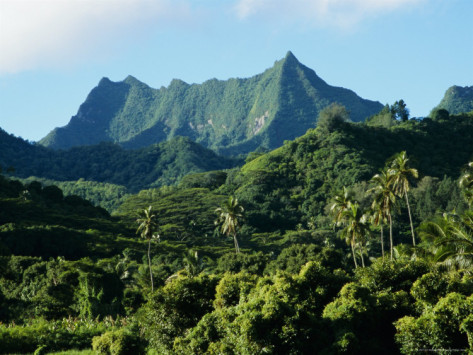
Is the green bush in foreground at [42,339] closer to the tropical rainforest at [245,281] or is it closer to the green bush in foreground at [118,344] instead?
the tropical rainforest at [245,281]

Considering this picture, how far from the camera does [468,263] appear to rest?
3319 cm

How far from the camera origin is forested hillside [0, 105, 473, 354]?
2828 centimetres

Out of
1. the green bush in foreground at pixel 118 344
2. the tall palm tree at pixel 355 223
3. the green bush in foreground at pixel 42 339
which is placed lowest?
the green bush in foreground at pixel 42 339

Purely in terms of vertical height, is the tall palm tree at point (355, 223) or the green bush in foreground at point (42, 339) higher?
the tall palm tree at point (355, 223)

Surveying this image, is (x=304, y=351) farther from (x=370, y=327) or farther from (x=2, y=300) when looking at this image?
(x=2, y=300)

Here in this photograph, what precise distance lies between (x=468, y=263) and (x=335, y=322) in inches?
368

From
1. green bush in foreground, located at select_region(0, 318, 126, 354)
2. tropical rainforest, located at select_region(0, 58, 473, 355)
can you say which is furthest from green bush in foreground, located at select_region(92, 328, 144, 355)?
green bush in foreground, located at select_region(0, 318, 126, 354)

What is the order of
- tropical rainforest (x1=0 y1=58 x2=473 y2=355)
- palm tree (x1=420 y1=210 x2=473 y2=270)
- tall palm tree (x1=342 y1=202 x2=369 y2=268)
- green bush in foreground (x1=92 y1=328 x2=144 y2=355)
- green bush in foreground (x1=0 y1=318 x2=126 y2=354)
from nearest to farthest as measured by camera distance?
tropical rainforest (x1=0 y1=58 x2=473 y2=355), palm tree (x1=420 y1=210 x2=473 y2=270), green bush in foreground (x1=92 y1=328 x2=144 y2=355), green bush in foreground (x1=0 y1=318 x2=126 y2=354), tall palm tree (x1=342 y1=202 x2=369 y2=268)

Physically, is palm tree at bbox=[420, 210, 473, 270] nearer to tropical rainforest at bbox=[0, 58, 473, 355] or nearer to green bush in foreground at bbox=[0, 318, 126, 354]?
tropical rainforest at bbox=[0, 58, 473, 355]

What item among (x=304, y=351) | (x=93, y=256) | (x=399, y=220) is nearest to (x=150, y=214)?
(x=93, y=256)

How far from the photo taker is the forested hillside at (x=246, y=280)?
28281 mm

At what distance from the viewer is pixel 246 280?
38438 millimetres

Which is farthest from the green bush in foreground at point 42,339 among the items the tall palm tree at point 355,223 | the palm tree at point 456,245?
the tall palm tree at point 355,223

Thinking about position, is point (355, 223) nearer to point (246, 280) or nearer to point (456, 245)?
point (246, 280)
